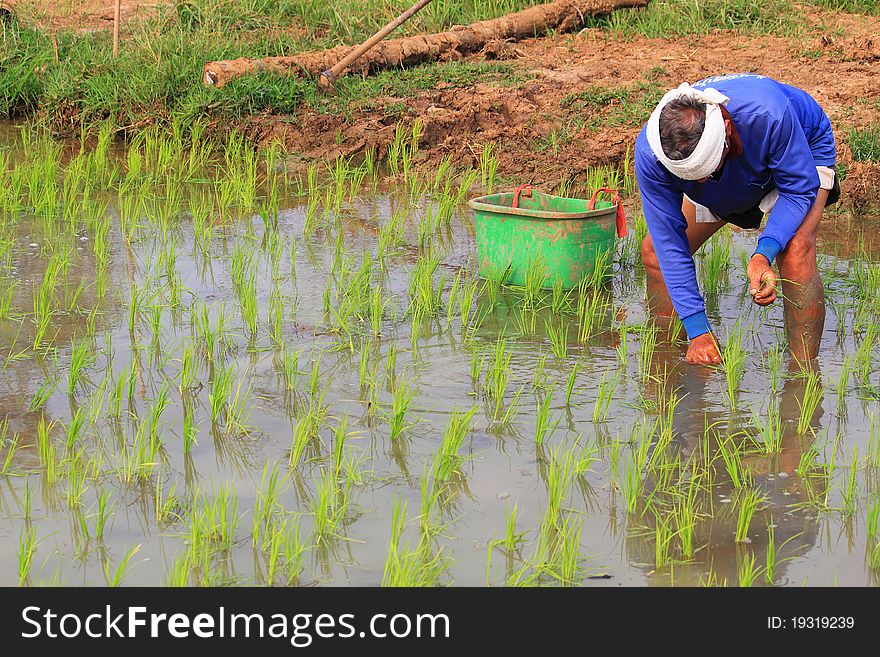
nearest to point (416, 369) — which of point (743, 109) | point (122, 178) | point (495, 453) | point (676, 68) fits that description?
point (495, 453)

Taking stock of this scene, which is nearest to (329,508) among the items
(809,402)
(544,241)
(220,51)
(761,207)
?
(809,402)

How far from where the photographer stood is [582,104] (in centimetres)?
734

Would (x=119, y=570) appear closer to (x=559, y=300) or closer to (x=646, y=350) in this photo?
(x=646, y=350)

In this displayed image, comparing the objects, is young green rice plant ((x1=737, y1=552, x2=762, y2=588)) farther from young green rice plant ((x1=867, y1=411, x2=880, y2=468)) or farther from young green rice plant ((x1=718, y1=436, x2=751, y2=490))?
young green rice plant ((x1=867, y1=411, x2=880, y2=468))

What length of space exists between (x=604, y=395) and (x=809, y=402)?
0.66 meters

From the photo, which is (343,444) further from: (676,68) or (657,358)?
(676,68)

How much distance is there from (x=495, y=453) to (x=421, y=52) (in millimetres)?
5306

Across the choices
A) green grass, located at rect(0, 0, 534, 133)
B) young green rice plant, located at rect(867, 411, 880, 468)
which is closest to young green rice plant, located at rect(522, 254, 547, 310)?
young green rice plant, located at rect(867, 411, 880, 468)

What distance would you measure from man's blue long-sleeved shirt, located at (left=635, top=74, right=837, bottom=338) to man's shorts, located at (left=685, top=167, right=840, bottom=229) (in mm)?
27

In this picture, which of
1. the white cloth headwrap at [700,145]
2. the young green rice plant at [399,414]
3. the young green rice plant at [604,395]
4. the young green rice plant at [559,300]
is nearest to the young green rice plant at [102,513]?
the young green rice plant at [399,414]

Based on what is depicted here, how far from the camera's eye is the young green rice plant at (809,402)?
3.77 m

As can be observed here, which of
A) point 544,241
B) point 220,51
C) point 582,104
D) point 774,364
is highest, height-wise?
point 220,51

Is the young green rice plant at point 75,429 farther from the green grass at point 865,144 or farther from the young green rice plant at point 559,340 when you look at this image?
the green grass at point 865,144
